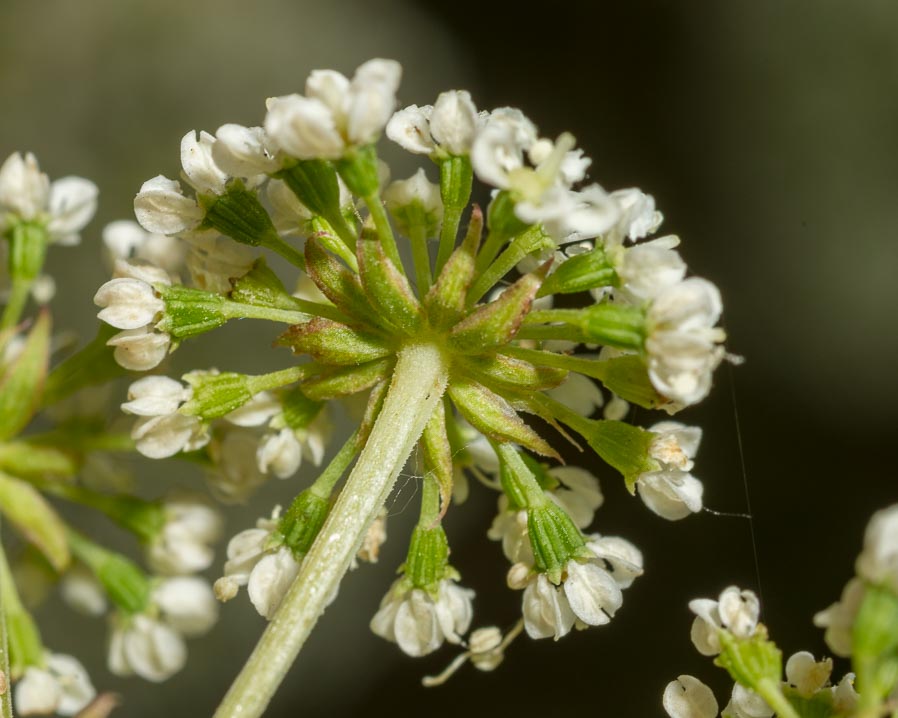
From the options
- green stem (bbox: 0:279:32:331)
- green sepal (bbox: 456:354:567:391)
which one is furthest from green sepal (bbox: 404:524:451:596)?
green stem (bbox: 0:279:32:331)

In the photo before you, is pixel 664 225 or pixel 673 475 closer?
pixel 673 475

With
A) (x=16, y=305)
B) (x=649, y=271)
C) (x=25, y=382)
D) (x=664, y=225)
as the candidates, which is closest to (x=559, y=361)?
(x=649, y=271)

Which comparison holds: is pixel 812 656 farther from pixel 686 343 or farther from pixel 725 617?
pixel 686 343

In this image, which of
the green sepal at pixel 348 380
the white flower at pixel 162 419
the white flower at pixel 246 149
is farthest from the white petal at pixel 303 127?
the white flower at pixel 162 419

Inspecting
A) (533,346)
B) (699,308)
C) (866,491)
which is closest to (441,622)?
(533,346)

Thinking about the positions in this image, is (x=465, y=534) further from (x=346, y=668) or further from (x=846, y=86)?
(x=846, y=86)

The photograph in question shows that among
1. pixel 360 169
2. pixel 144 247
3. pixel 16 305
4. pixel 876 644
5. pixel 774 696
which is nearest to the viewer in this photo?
pixel 876 644
